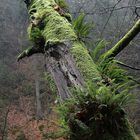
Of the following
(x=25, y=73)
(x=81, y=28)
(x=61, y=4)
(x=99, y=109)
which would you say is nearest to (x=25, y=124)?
(x=25, y=73)

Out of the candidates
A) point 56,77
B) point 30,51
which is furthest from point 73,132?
point 30,51

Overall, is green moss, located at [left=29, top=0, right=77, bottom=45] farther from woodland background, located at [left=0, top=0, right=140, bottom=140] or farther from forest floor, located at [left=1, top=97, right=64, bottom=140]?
forest floor, located at [left=1, top=97, right=64, bottom=140]

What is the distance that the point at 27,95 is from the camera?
23625 mm

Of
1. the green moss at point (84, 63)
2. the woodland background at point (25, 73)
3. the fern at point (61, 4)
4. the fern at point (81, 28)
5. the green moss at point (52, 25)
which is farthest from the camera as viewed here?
the woodland background at point (25, 73)

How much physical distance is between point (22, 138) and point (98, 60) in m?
14.5

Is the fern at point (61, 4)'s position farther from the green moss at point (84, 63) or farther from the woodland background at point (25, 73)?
the woodland background at point (25, 73)

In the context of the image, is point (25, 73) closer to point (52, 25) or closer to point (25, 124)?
point (25, 124)

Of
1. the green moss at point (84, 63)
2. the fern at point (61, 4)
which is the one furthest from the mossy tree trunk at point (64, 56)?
the fern at point (61, 4)

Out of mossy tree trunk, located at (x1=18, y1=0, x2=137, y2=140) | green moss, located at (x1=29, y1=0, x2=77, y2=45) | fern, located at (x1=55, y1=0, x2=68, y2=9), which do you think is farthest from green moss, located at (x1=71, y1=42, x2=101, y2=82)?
fern, located at (x1=55, y1=0, x2=68, y2=9)

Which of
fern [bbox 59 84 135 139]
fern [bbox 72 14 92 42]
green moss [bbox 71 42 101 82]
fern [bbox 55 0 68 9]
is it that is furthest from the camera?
fern [bbox 55 0 68 9]

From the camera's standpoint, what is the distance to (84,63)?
89.6 inches

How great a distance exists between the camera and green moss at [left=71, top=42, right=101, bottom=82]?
216 centimetres

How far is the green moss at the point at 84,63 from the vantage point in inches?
85.1

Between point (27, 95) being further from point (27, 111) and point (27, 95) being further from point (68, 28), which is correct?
point (68, 28)
